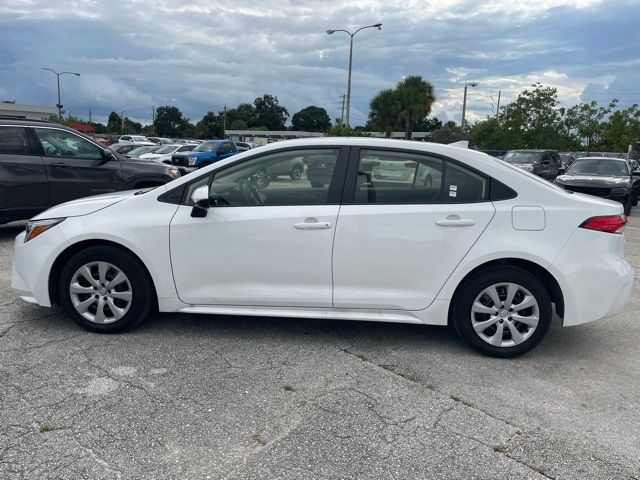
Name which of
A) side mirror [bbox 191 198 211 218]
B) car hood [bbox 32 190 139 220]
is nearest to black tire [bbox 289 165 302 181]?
side mirror [bbox 191 198 211 218]

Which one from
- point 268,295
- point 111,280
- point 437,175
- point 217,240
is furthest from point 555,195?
point 111,280

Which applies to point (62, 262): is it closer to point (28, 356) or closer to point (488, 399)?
point (28, 356)

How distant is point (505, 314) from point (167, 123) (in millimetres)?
117585

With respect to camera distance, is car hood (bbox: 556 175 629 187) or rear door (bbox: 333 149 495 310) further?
car hood (bbox: 556 175 629 187)

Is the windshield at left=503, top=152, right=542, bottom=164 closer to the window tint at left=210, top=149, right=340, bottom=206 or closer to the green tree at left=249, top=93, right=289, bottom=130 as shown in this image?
the window tint at left=210, top=149, right=340, bottom=206

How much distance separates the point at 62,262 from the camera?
14.1ft

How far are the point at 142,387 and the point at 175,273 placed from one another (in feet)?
3.23

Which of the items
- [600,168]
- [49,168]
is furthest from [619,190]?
[49,168]

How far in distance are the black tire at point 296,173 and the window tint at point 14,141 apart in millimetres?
5409

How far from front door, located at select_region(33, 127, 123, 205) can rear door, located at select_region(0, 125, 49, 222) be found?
0.39ft

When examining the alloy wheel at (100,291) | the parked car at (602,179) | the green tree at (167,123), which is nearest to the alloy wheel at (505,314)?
the alloy wheel at (100,291)

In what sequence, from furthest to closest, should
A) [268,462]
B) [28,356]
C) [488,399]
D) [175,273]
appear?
[175,273] → [28,356] → [488,399] → [268,462]

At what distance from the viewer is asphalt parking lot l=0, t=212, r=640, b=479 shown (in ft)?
8.82

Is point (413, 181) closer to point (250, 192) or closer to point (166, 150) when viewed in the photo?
point (250, 192)
